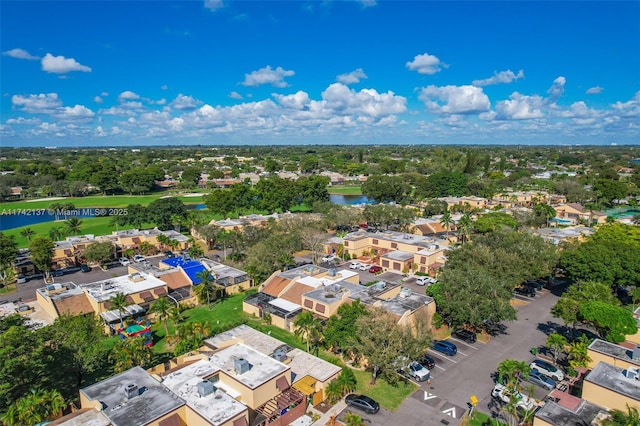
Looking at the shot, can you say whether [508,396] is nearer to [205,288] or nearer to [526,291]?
[526,291]

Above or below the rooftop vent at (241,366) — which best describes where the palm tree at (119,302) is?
below

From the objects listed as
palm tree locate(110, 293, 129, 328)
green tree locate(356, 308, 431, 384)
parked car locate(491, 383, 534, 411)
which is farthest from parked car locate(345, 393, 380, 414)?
palm tree locate(110, 293, 129, 328)

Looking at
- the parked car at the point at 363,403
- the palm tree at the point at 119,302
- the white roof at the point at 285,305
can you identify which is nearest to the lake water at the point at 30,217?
the palm tree at the point at 119,302

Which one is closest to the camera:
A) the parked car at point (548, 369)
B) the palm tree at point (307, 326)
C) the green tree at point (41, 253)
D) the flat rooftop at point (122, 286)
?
the parked car at point (548, 369)

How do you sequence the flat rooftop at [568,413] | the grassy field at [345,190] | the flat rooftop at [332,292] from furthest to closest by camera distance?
the grassy field at [345,190], the flat rooftop at [332,292], the flat rooftop at [568,413]

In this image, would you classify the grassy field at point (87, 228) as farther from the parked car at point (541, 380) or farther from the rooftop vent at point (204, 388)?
the parked car at point (541, 380)

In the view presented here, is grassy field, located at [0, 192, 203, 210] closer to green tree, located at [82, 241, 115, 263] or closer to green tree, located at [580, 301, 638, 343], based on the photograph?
green tree, located at [82, 241, 115, 263]

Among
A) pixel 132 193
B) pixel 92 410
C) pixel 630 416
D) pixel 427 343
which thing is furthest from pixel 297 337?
pixel 132 193
